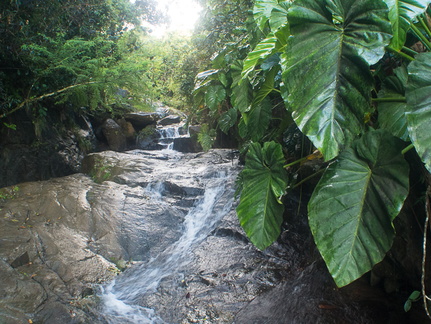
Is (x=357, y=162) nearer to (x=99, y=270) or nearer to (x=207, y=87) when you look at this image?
(x=207, y=87)

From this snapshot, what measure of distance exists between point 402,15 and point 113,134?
342 inches

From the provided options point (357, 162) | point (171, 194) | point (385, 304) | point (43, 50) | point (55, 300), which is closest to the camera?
point (357, 162)

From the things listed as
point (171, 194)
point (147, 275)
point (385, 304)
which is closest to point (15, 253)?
point (147, 275)

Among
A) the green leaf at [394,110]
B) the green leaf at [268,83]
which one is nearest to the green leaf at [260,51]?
Answer: the green leaf at [268,83]

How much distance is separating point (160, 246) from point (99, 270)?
96 centimetres

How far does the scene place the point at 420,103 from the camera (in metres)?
1.13

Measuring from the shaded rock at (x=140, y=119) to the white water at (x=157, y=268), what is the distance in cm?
511

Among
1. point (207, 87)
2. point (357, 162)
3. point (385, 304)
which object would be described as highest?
point (207, 87)

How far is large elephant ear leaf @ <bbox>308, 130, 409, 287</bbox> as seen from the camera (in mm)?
1281

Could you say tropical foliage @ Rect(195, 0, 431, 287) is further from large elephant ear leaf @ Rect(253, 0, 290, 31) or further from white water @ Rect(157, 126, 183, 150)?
white water @ Rect(157, 126, 183, 150)

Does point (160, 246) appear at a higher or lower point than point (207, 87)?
lower

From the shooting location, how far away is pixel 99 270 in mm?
3672

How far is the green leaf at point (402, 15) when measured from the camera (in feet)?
3.88

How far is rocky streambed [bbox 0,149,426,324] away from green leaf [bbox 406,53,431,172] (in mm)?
1597
